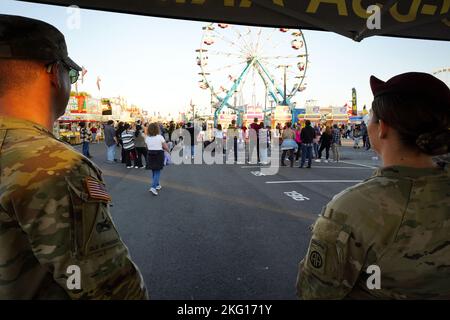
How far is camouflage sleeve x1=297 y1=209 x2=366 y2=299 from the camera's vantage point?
1.10m

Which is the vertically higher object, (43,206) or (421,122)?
(421,122)

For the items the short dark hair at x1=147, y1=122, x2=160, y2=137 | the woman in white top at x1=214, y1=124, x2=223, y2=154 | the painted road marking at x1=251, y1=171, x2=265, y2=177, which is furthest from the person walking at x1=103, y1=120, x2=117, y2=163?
the painted road marking at x1=251, y1=171, x2=265, y2=177

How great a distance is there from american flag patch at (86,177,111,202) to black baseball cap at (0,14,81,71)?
18.2 inches

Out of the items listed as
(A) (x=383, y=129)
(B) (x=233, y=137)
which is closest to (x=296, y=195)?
(A) (x=383, y=129)

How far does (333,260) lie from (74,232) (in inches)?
32.7

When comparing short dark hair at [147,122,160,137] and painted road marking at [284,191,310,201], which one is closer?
painted road marking at [284,191,310,201]

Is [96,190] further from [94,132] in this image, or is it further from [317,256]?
[94,132]

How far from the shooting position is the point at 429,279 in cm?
108

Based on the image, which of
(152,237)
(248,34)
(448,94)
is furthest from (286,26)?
(248,34)

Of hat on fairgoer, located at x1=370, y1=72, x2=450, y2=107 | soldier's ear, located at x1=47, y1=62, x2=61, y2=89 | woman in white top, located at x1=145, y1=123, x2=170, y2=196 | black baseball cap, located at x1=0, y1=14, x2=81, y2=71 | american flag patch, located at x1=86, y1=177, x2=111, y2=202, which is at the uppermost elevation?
black baseball cap, located at x1=0, y1=14, x2=81, y2=71

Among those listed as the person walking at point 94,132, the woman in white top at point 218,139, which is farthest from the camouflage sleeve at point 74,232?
the person walking at point 94,132

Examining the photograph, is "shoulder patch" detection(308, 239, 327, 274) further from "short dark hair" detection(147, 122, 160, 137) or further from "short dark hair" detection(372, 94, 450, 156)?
"short dark hair" detection(147, 122, 160, 137)

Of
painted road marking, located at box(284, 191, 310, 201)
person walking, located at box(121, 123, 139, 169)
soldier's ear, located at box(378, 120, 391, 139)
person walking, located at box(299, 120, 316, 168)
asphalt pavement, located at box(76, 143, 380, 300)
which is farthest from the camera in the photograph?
person walking, located at box(299, 120, 316, 168)

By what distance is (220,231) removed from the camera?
15.8ft
